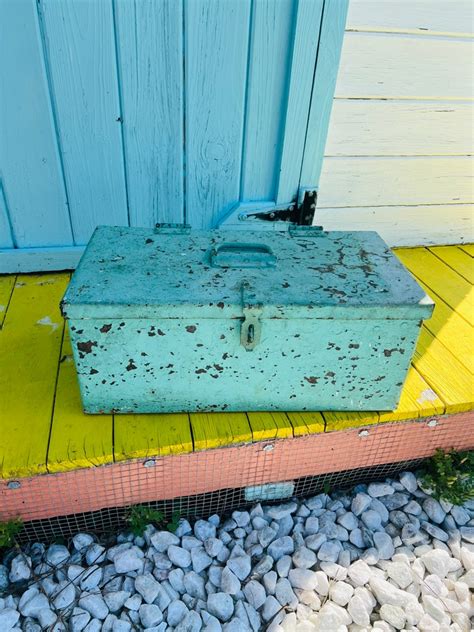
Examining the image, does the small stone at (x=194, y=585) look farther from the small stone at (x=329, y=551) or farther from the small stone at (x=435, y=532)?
the small stone at (x=435, y=532)

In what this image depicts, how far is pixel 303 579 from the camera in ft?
4.76

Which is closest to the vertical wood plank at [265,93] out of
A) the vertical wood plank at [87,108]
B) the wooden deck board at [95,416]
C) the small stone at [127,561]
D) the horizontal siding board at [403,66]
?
the horizontal siding board at [403,66]

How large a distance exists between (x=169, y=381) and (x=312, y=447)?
1.61 ft

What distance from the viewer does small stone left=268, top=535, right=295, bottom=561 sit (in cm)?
152

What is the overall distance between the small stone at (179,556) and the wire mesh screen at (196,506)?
11 centimetres

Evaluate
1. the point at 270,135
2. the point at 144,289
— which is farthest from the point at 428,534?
the point at 270,135

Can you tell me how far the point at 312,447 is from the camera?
1.49 meters

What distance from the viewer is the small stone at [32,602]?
1.33 metres

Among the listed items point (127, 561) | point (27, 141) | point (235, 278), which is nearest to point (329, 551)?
point (127, 561)

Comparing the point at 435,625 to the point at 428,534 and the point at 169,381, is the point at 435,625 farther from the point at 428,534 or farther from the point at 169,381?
the point at 169,381

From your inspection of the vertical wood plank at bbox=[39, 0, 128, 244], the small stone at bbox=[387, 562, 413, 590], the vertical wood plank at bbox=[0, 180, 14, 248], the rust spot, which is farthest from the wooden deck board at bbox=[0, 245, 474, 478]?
the small stone at bbox=[387, 562, 413, 590]

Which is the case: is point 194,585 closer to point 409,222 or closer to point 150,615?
point 150,615

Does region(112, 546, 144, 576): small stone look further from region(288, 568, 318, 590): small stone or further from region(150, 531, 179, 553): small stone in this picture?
region(288, 568, 318, 590): small stone

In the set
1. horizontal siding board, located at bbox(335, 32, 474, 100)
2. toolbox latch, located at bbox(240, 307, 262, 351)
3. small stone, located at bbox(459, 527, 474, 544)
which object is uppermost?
horizontal siding board, located at bbox(335, 32, 474, 100)
